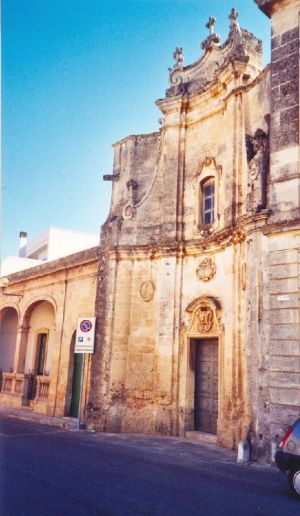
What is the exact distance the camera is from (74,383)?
1577 centimetres

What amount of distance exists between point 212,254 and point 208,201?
1672 mm

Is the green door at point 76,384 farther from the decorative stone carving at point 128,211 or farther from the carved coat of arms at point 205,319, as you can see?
the carved coat of arms at point 205,319

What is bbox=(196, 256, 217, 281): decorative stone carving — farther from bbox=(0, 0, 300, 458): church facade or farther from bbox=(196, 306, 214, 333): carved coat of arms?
bbox=(196, 306, 214, 333): carved coat of arms

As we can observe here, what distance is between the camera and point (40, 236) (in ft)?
109

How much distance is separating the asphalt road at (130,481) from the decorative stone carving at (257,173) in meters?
5.37

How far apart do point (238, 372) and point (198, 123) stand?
7538mm

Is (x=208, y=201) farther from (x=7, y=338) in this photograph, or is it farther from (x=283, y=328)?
(x=7, y=338)

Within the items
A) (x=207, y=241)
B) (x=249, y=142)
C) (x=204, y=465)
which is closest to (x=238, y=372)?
(x=204, y=465)

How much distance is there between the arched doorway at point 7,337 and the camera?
72.5 feet

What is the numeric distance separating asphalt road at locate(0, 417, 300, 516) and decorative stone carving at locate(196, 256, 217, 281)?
4.23 meters

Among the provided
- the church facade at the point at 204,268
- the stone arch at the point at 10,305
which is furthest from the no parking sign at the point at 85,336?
the stone arch at the point at 10,305

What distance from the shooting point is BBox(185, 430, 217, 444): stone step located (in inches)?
460

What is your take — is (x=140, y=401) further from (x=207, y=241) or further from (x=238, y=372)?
(x=207, y=241)

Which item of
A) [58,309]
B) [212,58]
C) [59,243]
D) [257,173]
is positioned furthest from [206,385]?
[59,243]
